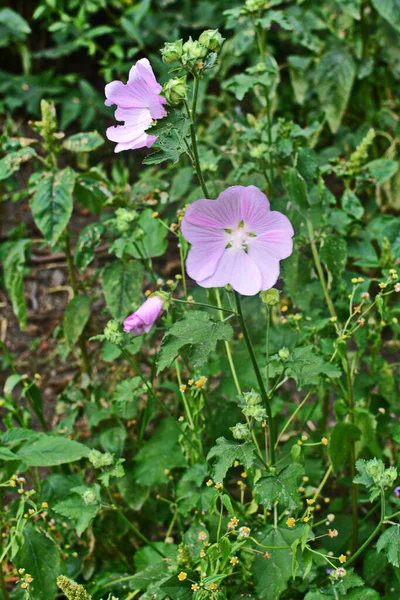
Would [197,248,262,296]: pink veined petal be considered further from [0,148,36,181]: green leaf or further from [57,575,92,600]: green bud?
[0,148,36,181]: green leaf

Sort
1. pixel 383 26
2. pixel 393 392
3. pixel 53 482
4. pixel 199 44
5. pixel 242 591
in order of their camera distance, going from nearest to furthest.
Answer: pixel 199 44, pixel 242 591, pixel 53 482, pixel 393 392, pixel 383 26

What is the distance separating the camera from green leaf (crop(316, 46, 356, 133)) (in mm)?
2414

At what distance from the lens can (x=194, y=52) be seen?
100cm

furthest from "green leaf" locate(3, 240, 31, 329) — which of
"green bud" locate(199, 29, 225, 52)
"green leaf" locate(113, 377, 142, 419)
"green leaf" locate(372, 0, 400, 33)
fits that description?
"green leaf" locate(372, 0, 400, 33)

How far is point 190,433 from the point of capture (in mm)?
1579

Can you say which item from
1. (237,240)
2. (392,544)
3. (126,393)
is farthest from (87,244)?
(392,544)

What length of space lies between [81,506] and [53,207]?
0.68 m

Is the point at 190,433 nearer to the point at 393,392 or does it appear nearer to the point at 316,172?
the point at 393,392

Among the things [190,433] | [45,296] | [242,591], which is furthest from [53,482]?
[45,296]

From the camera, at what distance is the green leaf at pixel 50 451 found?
140 cm

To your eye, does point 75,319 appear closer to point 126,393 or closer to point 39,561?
point 126,393

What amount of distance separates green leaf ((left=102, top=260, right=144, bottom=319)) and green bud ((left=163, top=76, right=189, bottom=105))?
68cm

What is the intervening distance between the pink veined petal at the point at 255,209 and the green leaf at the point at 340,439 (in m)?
0.45

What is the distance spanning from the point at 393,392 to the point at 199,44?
0.94m
